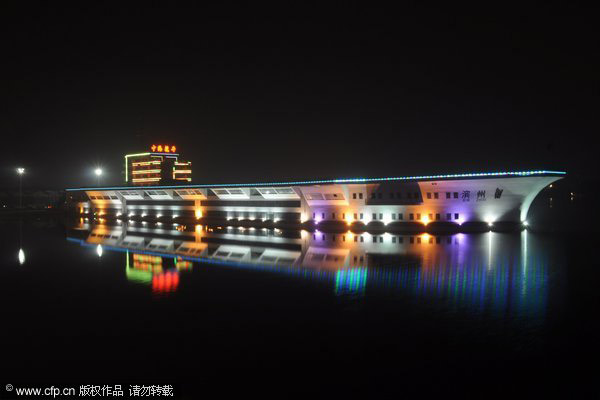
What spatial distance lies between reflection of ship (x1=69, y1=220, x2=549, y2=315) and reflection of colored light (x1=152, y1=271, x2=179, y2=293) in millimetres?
61

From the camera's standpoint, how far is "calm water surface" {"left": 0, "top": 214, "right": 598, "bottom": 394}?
547 inches

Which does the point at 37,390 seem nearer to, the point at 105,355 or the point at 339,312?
the point at 105,355

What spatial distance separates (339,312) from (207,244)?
28196 millimetres

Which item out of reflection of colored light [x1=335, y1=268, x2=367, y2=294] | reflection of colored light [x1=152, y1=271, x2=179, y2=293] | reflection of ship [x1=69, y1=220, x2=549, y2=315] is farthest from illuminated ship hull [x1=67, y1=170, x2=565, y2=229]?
reflection of colored light [x1=152, y1=271, x2=179, y2=293]

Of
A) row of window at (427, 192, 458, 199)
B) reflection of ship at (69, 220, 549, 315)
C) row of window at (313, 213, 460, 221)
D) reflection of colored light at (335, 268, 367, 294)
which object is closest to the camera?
reflection of ship at (69, 220, 549, 315)

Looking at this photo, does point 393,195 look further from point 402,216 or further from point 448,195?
point 448,195

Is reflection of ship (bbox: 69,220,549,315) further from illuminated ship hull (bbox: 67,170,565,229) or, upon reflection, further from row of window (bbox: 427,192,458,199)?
row of window (bbox: 427,192,458,199)

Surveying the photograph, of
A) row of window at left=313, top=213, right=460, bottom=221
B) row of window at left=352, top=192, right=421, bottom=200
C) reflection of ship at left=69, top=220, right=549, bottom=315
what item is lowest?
reflection of ship at left=69, top=220, right=549, bottom=315

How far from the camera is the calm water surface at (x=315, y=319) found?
13891 millimetres

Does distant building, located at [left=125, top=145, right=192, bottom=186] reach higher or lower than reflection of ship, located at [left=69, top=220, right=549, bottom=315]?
higher

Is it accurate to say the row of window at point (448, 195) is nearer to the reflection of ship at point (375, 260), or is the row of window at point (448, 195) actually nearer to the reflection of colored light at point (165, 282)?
the reflection of ship at point (375, 260)

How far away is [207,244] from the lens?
46094 mm

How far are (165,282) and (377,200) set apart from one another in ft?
114

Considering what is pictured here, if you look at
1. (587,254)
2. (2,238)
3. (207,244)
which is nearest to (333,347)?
(587,254)
